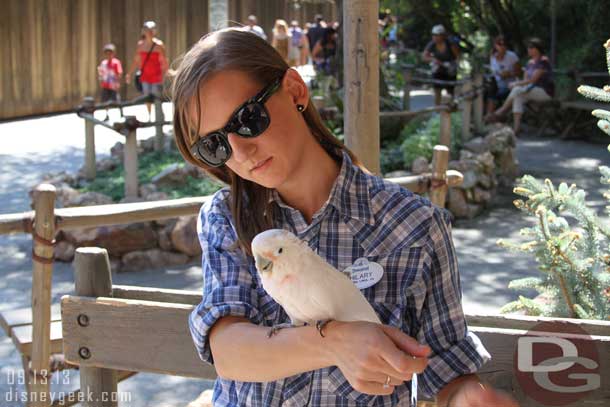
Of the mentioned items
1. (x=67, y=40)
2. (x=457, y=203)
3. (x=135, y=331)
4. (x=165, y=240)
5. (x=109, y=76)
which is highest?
(x=67, y=40)

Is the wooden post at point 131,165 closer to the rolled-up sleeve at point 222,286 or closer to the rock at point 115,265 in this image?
the rock at point 115,265

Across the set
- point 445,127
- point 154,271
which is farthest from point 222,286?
point 445,127

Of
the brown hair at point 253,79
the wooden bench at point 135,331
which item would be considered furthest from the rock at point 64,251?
the brown hair at point 253,79

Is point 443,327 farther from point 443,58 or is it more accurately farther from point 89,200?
point 443,58

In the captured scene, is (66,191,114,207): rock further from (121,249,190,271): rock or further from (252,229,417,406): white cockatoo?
(252,229,417,406): white cockatoo

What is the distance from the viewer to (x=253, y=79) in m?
1.52

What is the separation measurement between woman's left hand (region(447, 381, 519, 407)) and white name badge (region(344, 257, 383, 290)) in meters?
0.25

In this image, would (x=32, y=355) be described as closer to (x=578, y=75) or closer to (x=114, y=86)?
(x=114, y=86)

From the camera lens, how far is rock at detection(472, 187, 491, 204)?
8375mm

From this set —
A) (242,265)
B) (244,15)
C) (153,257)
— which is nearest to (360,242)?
(242,265)

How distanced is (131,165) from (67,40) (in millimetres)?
7928

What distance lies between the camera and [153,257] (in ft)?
22.8

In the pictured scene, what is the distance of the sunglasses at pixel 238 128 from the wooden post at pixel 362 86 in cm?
151

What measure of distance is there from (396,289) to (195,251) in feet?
18.4
